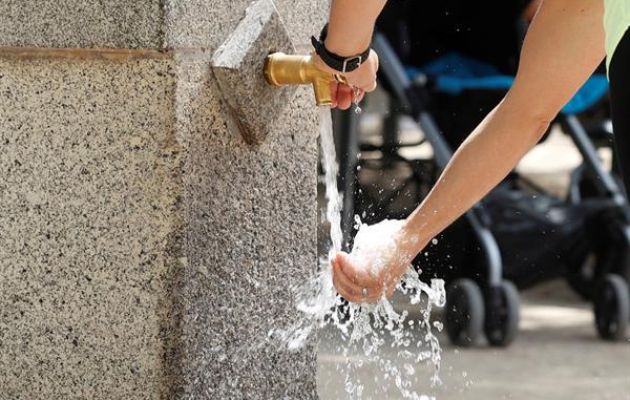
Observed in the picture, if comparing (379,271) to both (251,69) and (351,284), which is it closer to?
(351,284)

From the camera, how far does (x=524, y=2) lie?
20.2 ft

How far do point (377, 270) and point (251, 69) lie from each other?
1.49 ft

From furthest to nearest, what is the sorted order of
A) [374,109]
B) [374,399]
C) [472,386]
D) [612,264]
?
[374,109] → [612,264] → [472,386] → [374,399]

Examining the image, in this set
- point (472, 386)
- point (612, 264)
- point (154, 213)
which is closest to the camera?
point (154, 213)

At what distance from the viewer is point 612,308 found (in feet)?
18.1

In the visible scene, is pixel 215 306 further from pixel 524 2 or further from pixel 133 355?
pixel 524 2

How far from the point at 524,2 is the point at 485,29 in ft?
0.69

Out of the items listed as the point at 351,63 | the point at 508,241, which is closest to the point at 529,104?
the point at 351,63

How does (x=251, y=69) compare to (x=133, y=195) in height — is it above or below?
above

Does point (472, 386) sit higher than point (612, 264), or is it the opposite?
point (472, 386)

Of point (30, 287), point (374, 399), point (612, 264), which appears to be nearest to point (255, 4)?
point (30, 287)

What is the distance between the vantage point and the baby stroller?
532cm

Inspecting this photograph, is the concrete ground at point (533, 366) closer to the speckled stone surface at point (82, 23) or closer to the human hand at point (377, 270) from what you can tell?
the human hand at point (377, 270)

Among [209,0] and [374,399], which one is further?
[374,399]
